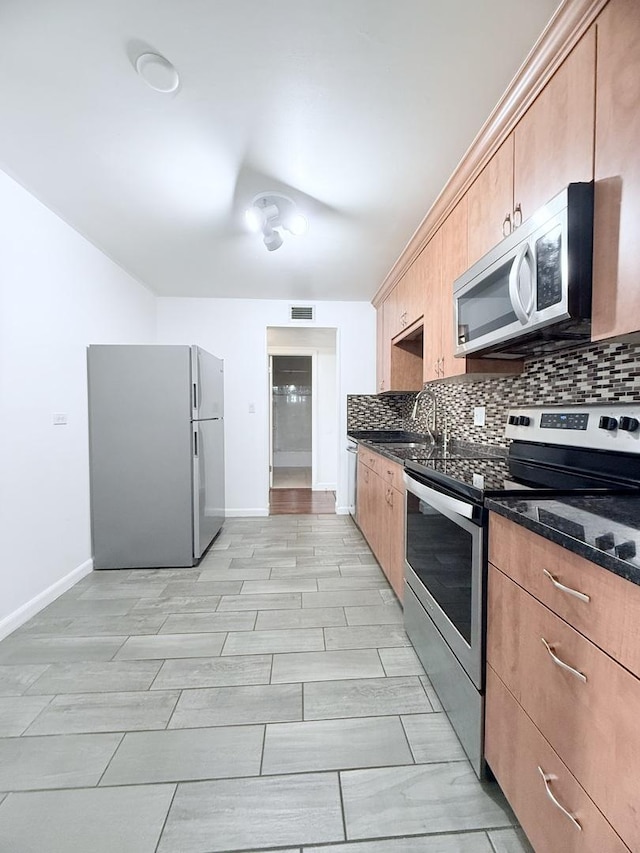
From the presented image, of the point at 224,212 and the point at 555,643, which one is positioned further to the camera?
the point at 224,212

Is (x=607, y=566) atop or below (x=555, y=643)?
atop

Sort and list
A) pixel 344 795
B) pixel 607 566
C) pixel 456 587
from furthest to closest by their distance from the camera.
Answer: pixel 456 587
pixel 344 795
pixel 607 566

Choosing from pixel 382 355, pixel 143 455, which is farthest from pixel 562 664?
pixel 382 355

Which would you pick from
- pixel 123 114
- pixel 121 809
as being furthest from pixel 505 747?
pixel 123 114

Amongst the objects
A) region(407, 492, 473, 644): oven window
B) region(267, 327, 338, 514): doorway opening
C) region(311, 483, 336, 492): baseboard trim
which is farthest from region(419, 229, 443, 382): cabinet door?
region(311, 483, 336, 492): baseboard trim

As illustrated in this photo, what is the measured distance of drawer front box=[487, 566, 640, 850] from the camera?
64 cm

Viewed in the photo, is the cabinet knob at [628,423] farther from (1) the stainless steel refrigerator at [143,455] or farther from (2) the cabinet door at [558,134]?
(1) the stainless steel refrigerator at [143,455]

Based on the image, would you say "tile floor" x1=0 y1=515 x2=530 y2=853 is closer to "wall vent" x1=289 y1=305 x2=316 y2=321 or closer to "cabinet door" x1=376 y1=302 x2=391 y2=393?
"cabinet door" x1=376 y1=302 x2=391 y2=393

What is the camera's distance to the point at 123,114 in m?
1.54

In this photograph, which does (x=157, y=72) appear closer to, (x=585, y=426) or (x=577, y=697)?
(x=585, y=426)

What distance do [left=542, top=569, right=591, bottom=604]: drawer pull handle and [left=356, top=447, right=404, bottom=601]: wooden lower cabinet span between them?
1227mm

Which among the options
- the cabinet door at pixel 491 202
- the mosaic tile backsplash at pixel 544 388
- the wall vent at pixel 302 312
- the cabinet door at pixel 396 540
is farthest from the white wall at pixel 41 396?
the mosaic tile backsplash at pixel 544 388

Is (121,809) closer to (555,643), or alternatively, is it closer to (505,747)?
(505,747)

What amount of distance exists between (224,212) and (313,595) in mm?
2412
